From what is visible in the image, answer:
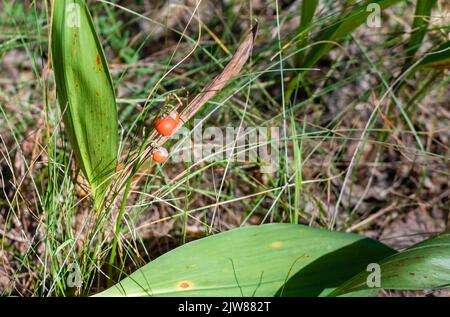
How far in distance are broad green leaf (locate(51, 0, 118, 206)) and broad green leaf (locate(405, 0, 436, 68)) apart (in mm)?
687

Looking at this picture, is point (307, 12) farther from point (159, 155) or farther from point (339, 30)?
point (159, 155)

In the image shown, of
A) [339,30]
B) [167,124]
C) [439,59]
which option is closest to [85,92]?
[167,124]

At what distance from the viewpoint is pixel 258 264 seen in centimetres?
104

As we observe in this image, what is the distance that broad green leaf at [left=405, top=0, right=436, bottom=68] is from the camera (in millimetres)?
1369

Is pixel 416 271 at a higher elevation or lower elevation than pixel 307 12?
lower

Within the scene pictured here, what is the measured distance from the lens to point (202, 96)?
1140mm

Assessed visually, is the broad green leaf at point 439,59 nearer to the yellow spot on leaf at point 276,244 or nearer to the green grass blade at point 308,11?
the green grass blade at point 308,11

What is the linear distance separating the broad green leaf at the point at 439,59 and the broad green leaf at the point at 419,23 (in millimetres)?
39

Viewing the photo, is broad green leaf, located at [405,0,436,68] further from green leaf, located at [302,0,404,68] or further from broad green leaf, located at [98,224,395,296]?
broad green leaf, located at [98,224,395,296]

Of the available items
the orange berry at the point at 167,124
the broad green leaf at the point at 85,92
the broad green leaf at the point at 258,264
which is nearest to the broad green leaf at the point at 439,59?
the broad green leaf at the point at 258,264

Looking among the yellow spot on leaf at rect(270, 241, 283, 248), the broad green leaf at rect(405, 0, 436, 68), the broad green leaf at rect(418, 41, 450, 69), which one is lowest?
the yellow spot on leaf at rect(270, 241, 283, 248)

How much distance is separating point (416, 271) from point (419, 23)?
2.33 ft

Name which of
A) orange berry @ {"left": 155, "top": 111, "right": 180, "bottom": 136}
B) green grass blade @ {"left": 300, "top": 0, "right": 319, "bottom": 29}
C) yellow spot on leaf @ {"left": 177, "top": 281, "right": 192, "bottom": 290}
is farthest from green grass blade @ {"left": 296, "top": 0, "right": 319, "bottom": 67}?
yellow spot on leaf @ {"left": 177, "top": 281, "right": 192, "bottom": 290}
